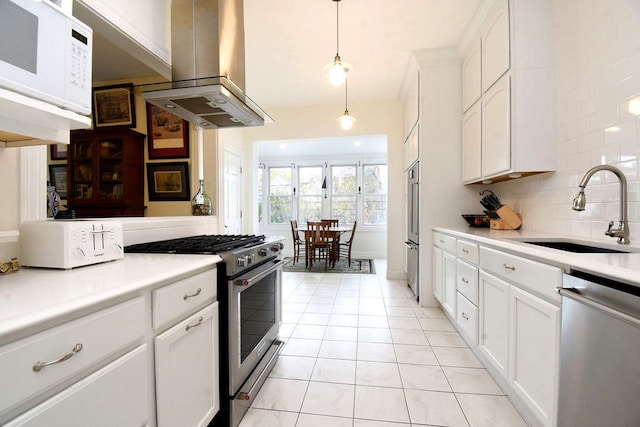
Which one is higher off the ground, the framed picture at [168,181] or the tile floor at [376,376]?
the framed picture at [168,181]

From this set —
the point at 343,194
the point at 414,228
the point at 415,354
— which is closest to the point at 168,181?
the point at 415,354

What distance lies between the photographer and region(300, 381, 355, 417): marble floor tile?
5.05 feet

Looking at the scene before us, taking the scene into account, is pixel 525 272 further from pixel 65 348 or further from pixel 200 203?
pixel 200 203

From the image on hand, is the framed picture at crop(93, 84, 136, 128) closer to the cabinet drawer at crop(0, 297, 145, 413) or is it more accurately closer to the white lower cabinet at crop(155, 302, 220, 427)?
the white lower cabinet at crop(155, 302, 220, 427)

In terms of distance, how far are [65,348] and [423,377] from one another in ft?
6.20

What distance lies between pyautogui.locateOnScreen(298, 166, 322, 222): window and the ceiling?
127 inches

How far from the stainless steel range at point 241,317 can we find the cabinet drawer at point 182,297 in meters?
0.10

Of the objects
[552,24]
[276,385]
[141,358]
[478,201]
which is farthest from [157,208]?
[552,24]

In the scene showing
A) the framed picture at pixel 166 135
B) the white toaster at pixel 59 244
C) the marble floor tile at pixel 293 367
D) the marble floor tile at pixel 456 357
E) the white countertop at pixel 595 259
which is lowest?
the marble floor tile at pixel 293 367

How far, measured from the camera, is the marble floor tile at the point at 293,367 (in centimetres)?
187

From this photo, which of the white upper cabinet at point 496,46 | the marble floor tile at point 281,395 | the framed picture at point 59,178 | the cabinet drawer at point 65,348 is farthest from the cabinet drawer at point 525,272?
the framed picture at point 59,178

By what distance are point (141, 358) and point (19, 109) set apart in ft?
2.84

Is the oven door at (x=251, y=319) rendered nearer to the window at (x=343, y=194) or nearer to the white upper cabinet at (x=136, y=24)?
the white upper cabinet at (x=136, y=24)

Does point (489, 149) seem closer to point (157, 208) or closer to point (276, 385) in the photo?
point (276, 385)
